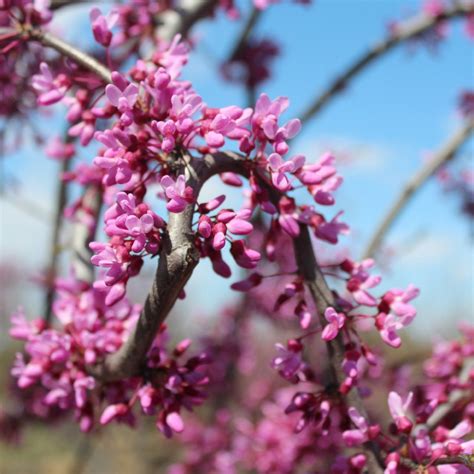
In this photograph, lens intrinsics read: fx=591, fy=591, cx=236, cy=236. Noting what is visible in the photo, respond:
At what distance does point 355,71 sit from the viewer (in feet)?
14.0

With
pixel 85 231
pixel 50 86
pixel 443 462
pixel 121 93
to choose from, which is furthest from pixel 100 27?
pixel 443 462

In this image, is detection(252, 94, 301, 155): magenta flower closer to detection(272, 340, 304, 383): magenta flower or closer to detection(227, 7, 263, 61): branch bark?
detection(272, 340, 304, 383): magenta flower

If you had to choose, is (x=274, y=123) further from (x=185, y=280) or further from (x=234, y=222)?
(x=185, y=280)

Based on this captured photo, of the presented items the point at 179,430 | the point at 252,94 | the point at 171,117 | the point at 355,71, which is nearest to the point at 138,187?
the point at 171,117

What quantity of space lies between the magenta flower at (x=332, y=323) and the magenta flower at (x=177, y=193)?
0.46m

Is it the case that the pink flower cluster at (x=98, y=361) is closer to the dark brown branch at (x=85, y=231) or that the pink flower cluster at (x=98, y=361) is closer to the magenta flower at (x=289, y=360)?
the magenta flower at (x=289, y=360)

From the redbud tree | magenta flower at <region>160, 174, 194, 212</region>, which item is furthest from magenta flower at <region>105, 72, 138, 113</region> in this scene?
magenta flower at <region>160, 174, 194, 212</region>

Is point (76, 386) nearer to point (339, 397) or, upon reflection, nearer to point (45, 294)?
point (339, 397)

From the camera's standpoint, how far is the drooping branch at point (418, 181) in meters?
4.06

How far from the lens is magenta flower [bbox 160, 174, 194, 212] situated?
1.30 meters

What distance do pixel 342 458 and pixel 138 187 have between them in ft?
3.05

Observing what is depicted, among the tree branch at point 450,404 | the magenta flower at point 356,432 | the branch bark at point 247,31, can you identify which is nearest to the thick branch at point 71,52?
the magenta flower at point 356,432

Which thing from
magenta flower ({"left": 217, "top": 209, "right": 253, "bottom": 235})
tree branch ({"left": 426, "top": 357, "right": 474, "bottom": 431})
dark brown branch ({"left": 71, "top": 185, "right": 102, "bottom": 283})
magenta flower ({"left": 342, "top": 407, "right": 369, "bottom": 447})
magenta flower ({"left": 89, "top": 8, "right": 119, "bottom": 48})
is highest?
magenta flower ({"left": 89, "top": 8, "right": 119, "bottom": 48})

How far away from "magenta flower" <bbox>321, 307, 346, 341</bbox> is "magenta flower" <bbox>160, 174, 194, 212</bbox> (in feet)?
1.53
